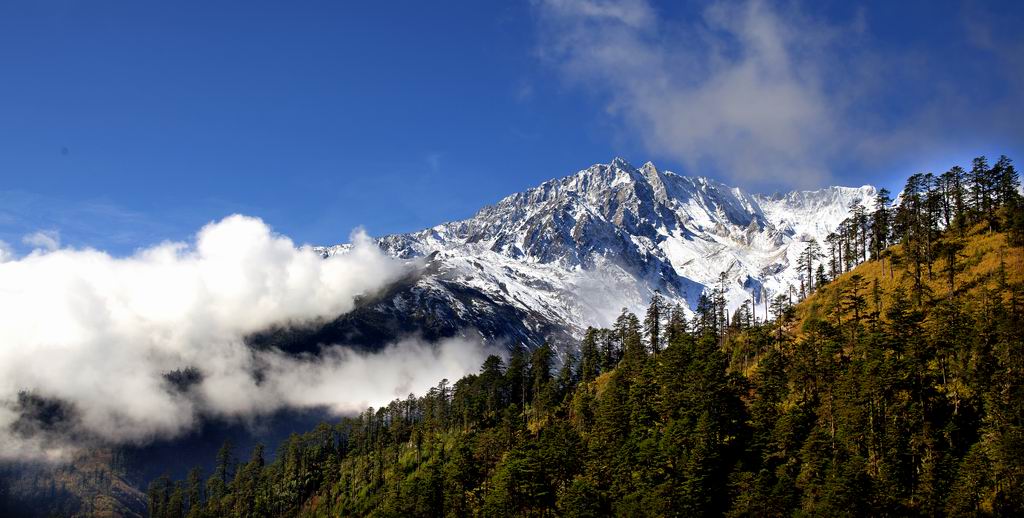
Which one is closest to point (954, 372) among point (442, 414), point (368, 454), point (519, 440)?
point (519, 440)

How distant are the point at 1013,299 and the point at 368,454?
153364mm

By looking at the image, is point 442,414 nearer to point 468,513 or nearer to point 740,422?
point 468,513

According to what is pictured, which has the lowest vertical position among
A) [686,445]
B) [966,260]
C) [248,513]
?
[248,513]

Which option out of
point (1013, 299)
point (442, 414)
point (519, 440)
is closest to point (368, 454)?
point (442, 414)

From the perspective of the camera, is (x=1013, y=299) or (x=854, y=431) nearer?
(x=854, y=431)

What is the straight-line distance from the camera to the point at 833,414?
93000 mm

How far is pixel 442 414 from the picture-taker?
7451 inches

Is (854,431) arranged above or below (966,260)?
below

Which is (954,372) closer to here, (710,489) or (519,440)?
(710,489)

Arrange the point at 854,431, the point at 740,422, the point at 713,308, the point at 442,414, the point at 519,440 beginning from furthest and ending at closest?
the point at 442,414 < the point at 713,308 < the point at 519,440 < the point at 740,422 < the point at 854,431

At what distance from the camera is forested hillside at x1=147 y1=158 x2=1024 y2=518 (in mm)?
81312

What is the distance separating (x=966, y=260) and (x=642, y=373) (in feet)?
196

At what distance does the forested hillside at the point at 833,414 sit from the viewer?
81.3 m

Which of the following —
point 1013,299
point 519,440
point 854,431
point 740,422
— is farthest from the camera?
point 519,440
